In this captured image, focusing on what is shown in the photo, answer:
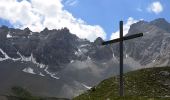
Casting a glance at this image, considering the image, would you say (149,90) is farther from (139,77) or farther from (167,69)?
(167,69)

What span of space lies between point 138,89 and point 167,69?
35.0ft

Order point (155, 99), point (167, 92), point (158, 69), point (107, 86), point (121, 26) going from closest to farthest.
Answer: point (155, 99), point (121, 26), point (167, 92), point (107, 86), point (158, 69)

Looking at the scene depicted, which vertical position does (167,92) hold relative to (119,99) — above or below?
above

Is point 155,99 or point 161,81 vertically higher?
point 161,81

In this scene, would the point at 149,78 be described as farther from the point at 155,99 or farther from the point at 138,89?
the point at 155,99

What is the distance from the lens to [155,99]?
108 feet

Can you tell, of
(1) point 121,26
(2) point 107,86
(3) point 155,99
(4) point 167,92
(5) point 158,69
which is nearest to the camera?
(3) point 155,99

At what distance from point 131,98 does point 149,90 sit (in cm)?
1667

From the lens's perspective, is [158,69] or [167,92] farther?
[158,69]

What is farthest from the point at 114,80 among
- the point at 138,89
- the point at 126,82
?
the point at 138,89

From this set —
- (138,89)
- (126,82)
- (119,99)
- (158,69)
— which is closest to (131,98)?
(119,99)

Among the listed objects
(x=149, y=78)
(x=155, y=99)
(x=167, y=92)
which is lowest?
(x=155, y=99)

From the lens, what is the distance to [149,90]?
163 feet

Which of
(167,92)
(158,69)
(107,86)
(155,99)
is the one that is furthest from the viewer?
(158,69)
